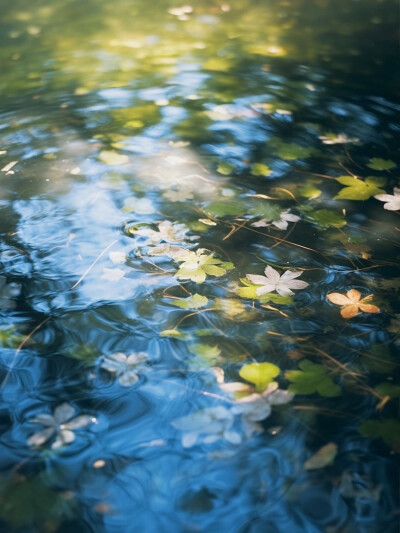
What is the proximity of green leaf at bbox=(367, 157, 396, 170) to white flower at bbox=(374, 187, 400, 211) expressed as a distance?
0.60 feet

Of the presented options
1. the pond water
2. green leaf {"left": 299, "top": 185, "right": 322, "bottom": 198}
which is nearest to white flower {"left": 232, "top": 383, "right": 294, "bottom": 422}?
the pond water

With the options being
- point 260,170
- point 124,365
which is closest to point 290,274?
point 124,365

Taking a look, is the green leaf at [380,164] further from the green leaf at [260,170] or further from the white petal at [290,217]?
the white petal at [290,217]

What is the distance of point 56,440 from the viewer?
3.26ft

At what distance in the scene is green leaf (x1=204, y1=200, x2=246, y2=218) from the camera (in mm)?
1654

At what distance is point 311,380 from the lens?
1104 mm

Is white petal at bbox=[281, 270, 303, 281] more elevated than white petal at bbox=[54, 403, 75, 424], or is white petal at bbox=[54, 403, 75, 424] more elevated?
white petal at bbox=[54, 403, 75, 424]

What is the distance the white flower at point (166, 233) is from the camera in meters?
1.54

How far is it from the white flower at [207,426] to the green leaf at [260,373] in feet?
0.30

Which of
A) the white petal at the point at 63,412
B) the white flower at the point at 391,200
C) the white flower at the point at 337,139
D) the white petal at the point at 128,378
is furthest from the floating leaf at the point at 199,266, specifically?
the white flower at the point at 337,139

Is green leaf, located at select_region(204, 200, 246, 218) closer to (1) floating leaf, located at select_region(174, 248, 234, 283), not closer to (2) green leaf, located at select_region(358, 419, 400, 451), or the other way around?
(1) floating leaf, located at select_region(174, 248, 234, 283)

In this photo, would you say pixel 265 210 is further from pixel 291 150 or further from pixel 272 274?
pixel 291 150

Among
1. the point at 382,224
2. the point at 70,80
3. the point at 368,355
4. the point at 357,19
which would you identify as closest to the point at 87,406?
the point at 368,355

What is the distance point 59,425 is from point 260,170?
→ 47.9 inches
